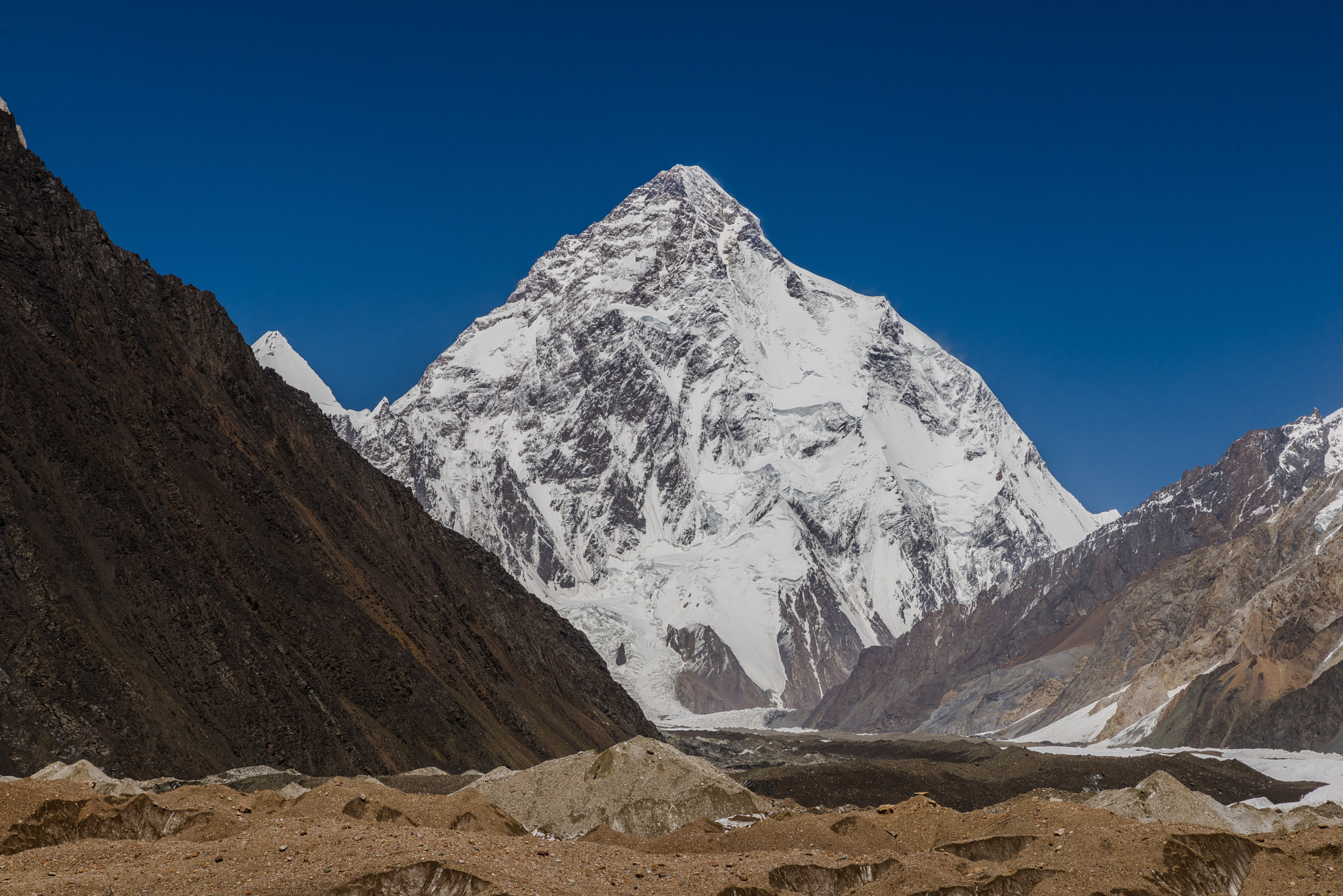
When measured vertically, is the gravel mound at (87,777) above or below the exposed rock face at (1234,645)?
below

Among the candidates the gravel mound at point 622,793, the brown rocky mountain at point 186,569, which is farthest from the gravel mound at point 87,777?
the gravel mound at point 622,793

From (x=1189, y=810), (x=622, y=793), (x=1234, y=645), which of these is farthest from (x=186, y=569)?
(x=1234, y=645)

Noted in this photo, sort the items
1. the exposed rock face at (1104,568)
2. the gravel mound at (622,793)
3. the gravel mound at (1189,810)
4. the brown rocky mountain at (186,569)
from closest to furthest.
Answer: the gravel mound at (1189,810)
the gravel mound at (622,793)
the brown rocky mountain at (186,569)
the exposed rock face at (1104,568)

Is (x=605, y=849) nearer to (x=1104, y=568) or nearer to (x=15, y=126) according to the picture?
(x=15, y=126)

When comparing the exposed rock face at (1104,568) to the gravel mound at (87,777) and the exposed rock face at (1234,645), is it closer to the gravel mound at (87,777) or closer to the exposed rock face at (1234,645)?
the exposed rock face at (1234,645)

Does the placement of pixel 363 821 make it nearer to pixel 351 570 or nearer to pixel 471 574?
pixel 351 570

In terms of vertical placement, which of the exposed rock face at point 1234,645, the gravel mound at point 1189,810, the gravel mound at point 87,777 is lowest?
the gravel mound at point 1189,810

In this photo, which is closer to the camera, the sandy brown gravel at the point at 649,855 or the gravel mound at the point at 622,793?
the sandy brown gravel at the point at 649,855
